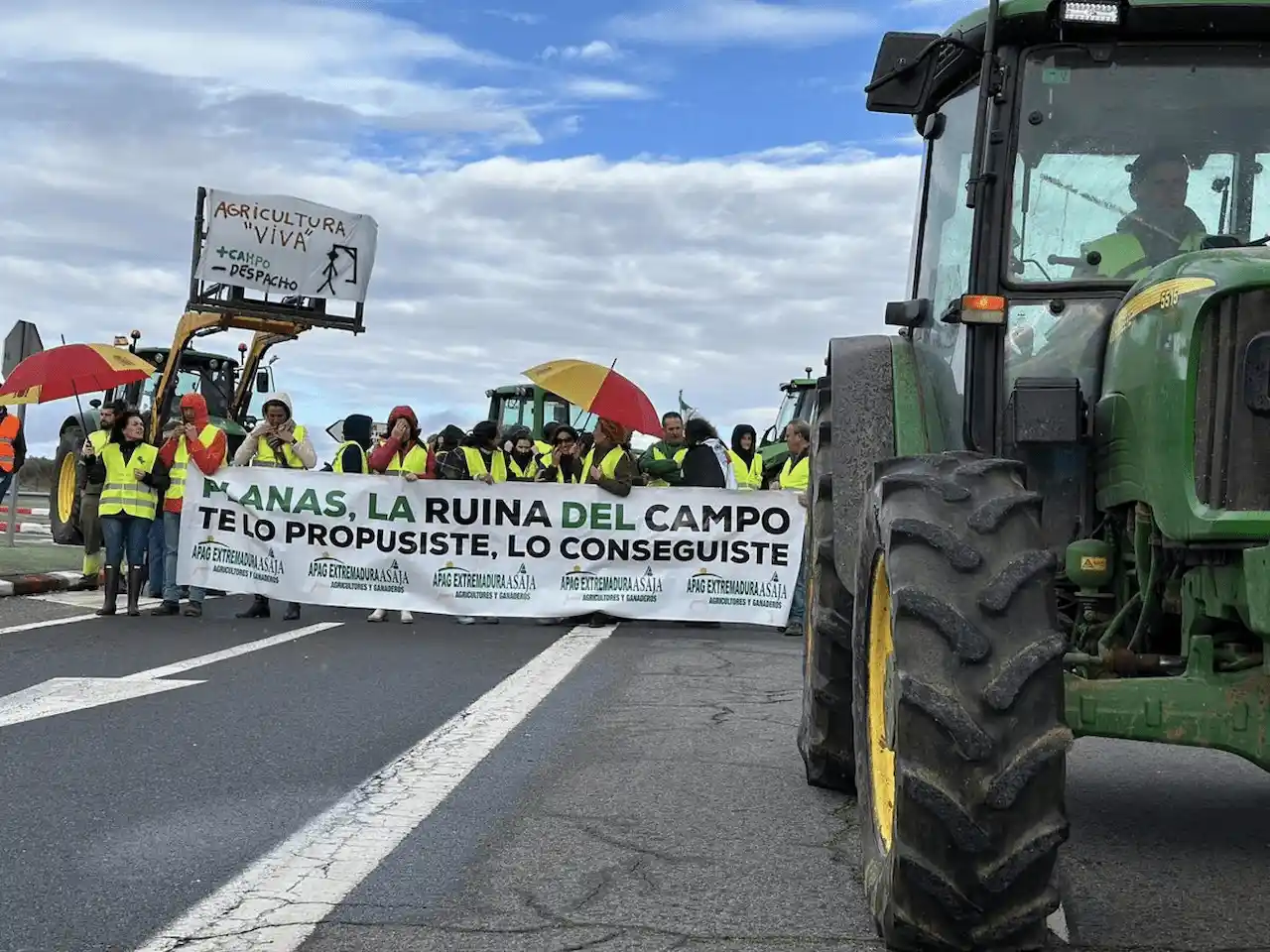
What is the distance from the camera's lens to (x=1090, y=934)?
472cm

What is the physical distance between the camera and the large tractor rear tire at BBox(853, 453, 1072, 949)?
4133 millimetres

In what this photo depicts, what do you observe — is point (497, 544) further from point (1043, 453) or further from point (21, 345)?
point (1043, 453)

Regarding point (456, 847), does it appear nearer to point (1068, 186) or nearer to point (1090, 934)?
point (1090, 934)

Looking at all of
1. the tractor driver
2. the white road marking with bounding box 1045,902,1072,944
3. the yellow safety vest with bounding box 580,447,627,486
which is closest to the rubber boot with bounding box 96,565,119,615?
the yellow safety vest with bounding box 580,447,627,486

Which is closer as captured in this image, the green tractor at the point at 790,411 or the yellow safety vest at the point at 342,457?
the yellow safety vest at the point at 342,457

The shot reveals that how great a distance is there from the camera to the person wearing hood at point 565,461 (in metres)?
18.3

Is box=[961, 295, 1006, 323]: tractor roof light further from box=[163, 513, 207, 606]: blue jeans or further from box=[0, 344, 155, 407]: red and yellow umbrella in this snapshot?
box=[0, 344, 155, 407]: red and yellow umbrella

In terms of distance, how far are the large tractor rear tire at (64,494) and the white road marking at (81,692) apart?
44.9ft

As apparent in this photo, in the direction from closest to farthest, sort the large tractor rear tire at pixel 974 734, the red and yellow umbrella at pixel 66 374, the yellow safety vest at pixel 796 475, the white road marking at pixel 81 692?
the large tractor rear tire at pixel 974 734, the white road marking at pixel 81 692, the yellow safety vest at pixel 796 475, the red and yellow umbrella at pixel 66 374

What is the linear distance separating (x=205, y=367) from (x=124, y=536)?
11413 mm

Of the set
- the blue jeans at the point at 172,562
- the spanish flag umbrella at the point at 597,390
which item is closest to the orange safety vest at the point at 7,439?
the blue jeans at the point at 172,562

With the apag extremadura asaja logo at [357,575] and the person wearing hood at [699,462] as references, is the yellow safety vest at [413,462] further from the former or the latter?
the person wearing hood at [699,462]

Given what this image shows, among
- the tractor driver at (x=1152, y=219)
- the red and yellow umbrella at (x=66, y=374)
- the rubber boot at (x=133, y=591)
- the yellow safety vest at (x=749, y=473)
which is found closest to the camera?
the tractor driver at (x=1152, y=219)

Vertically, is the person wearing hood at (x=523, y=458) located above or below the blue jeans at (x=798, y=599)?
above
